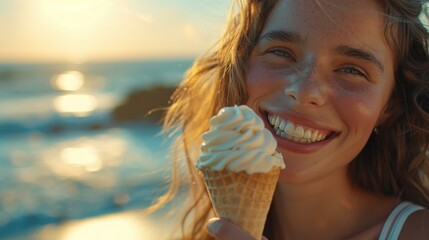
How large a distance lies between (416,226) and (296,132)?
3.18 feet

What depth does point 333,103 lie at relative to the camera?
10.4 ft

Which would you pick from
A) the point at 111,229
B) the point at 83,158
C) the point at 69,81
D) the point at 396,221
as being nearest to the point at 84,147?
the point at 83,158

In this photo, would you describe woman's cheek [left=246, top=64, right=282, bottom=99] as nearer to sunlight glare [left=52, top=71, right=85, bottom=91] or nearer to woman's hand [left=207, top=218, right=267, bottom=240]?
woman's hand [left=207, top=218, right=267, bottom=240]

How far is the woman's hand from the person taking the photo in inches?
99.3

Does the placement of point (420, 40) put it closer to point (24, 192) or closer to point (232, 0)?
point (232, 0)

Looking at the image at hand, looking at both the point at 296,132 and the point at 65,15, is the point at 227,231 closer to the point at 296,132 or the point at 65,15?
the point at 296,132

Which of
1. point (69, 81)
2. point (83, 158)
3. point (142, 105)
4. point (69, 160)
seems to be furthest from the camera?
point (69, 81)

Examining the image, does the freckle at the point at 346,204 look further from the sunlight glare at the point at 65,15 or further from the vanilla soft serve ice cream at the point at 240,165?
the sunlight glare at the point at 65,15

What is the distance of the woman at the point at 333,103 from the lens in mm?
3164

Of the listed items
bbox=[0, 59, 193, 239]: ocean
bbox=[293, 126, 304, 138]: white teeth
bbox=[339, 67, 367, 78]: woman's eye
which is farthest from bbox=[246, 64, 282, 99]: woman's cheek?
bbox=[0, 59, 193, 239]: ocean

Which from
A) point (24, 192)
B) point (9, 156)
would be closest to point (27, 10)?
point (9, 156)

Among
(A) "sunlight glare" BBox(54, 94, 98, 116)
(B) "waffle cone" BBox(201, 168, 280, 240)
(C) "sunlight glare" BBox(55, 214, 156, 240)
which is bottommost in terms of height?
(A) "sunlight glare" BBox(54, 94, 98, 116)

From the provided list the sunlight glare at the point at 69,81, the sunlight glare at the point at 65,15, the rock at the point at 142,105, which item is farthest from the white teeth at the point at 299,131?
the sunlight glare at the point at 69,81

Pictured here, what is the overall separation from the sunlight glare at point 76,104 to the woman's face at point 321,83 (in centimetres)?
1758
